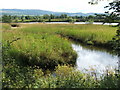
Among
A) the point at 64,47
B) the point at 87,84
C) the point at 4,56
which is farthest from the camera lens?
the point at 64,47

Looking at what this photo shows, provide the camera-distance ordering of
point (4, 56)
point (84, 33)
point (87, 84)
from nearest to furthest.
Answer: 1. point (87, 84)
2. point (4, 56)
3. point (84, 33)

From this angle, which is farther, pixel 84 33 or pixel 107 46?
pixel 84 33

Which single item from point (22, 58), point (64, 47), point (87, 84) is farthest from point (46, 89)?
point (64, 47)

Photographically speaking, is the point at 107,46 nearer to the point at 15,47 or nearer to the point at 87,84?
the point at 15,47

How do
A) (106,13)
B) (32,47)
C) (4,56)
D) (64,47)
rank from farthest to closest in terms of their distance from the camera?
(64,47) → (32,47) → (4,56) → (106,13)

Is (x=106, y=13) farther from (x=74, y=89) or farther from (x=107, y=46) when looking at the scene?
(x=107, y=46)

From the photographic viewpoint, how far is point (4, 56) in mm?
8102

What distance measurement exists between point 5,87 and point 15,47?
709 centimetres

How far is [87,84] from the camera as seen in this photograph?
5.02 m

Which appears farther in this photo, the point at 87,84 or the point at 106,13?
the point at 106,13

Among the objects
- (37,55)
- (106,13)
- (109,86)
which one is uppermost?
(106,13)

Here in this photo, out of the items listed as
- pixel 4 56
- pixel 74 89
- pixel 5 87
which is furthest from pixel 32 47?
pixel 74 89

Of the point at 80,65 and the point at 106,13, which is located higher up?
the point at 106,13

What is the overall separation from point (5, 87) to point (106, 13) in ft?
11.5
